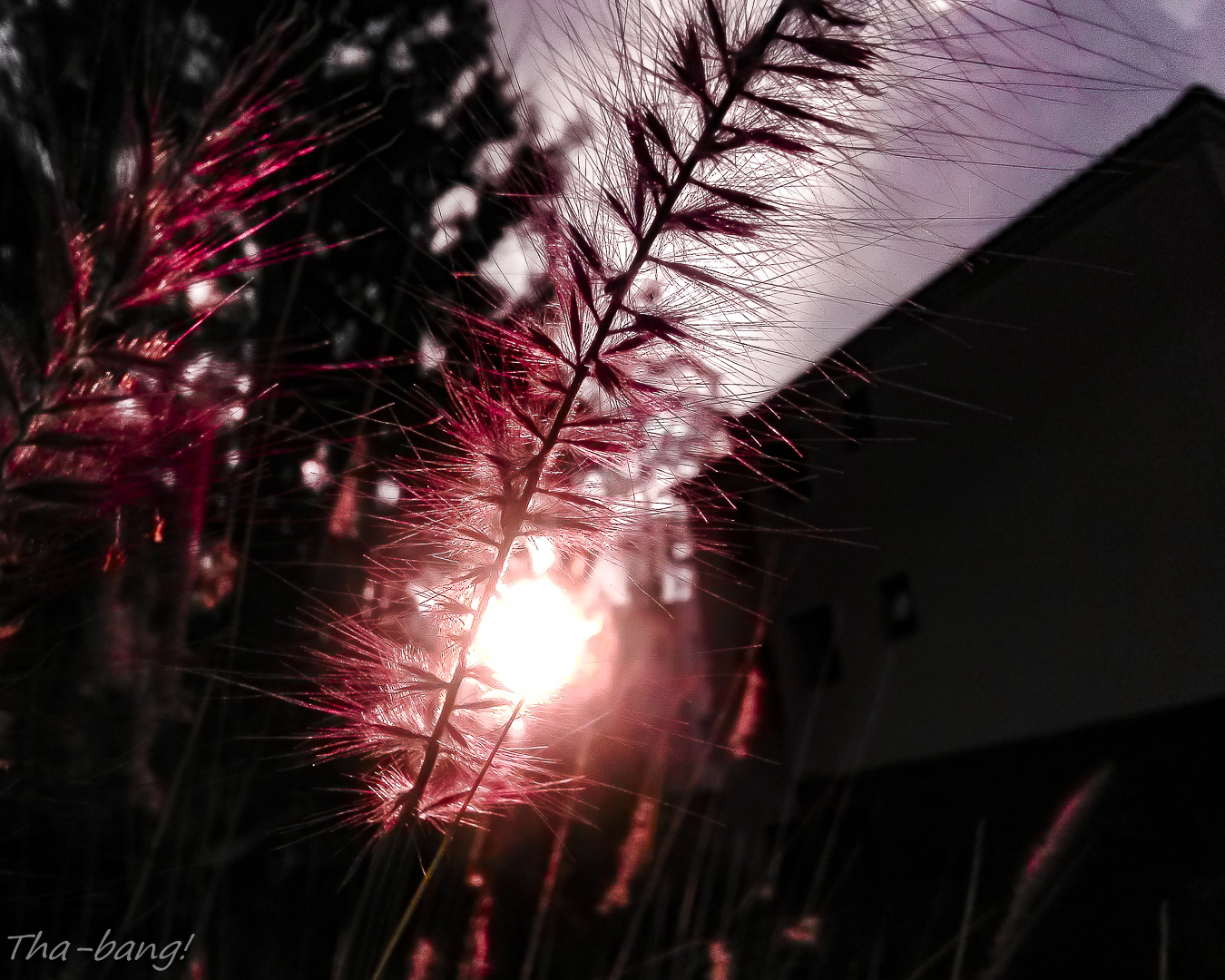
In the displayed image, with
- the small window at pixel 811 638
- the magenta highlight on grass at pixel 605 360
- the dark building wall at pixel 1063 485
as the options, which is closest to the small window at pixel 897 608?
the dark building wall at pixel 1063 485

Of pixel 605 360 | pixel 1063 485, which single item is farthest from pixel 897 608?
pixel 605 360

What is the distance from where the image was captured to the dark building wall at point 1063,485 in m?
7.02

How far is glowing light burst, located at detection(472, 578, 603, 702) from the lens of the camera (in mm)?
721

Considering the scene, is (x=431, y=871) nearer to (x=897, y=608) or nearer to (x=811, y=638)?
(x=897, y=608)

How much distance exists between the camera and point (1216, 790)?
668cm

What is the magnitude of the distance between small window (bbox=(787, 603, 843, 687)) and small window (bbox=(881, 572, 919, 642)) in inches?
41.9

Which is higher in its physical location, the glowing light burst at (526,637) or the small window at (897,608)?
the small window at (897,608)

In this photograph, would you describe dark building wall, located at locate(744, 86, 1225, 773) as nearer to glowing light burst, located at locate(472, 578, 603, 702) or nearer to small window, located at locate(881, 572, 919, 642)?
small window, located at locate(881, 572, 919, 642)

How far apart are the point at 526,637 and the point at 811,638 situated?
1241 centimetres

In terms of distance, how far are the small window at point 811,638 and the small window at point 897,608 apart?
41.9 inches

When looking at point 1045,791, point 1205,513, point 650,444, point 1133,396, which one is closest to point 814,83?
point 650,444

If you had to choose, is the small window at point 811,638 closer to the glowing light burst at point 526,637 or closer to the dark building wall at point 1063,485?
the dark building wall at point 1063,485

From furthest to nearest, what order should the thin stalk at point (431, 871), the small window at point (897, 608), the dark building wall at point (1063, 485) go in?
the small window at point (897, 608)
the dark building wall at point (1063, 485)
the thin stalk at point (431, 871)

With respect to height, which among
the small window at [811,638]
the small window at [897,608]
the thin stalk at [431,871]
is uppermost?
the small window at [897,608]
